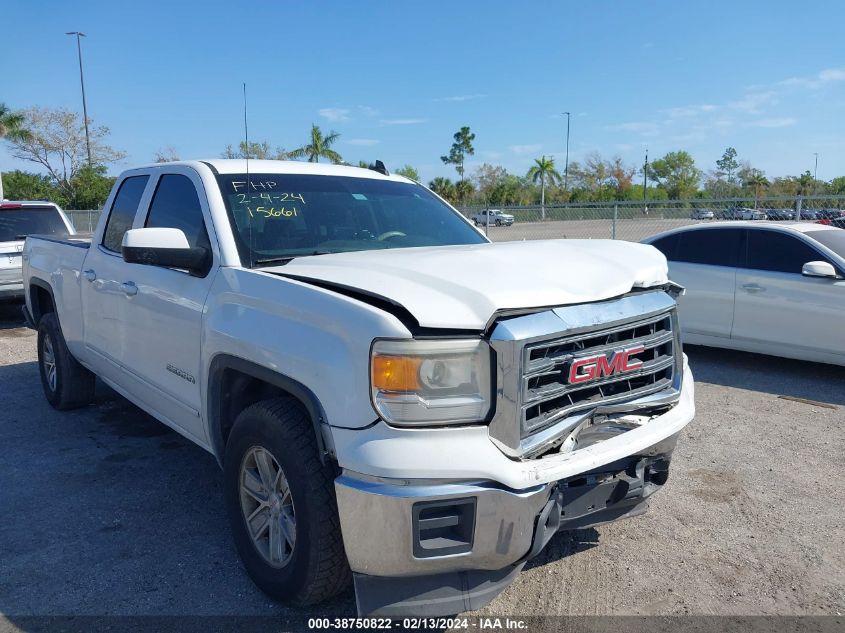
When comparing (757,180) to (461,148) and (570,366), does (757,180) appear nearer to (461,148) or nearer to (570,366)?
(461,148)

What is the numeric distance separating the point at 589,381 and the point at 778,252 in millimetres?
5379

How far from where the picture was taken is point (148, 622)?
2.90 meters

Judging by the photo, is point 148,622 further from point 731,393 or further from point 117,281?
point 731,393

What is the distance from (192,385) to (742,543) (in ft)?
9.54

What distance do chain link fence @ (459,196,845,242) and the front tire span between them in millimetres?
10222

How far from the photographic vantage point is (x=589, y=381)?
266 centimetres

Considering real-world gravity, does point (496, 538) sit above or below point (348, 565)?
above

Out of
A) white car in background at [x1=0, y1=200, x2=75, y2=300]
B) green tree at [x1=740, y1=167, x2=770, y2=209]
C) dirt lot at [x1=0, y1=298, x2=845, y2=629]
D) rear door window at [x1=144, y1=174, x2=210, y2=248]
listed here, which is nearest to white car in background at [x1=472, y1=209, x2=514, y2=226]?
white car in background at [x1=0, y1=200, x2=75, y2=300]

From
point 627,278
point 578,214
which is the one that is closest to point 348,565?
point 627,278

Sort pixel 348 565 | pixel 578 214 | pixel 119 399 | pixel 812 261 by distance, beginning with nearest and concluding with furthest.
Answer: pixel 348 565 → pixel 119 399 → pixel 812 261 → pixel 578 214

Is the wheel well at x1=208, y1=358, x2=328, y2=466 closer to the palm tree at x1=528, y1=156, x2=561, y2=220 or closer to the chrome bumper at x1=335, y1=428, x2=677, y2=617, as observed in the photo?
the chrome bumper at x1=335, y1=428, x2=677, y2=617

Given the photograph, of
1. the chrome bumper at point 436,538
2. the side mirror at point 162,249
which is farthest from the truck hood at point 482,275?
the chrome bumper at point 436,538

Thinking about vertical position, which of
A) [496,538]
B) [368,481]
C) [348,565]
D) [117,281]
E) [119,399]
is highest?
[117,281]

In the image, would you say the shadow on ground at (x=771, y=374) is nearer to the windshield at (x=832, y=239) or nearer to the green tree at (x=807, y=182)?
the windshield at (x=832, y=239)
